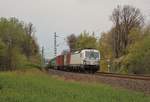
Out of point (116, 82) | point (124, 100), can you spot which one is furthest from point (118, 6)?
Result: point (124, 100)

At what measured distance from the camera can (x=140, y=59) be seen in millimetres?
58000

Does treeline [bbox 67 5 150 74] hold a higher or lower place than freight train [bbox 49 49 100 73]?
higher

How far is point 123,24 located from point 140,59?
3514 centimetres

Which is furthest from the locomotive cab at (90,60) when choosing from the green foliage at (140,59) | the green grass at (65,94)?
the green grass at (65,94)

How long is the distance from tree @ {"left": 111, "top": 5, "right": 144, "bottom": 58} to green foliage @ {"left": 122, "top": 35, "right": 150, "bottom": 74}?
26446 millimetres

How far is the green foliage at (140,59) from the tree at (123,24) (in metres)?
26.4

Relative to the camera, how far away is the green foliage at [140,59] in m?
55.1

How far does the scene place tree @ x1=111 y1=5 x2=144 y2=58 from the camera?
89625 mm

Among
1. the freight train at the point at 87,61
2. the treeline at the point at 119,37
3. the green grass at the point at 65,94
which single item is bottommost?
the green grass at the point at 65,94

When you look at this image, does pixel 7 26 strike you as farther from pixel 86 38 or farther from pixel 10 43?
pixel 86 38

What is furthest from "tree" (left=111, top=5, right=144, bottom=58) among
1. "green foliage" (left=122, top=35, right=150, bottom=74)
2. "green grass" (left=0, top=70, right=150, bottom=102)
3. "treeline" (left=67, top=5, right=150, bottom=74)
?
"green grass" (left=0, top=70, right=150, bottom=102)

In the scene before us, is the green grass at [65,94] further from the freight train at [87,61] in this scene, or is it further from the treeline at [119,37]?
the treeline at [119,37]

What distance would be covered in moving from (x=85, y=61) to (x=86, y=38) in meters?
52.1

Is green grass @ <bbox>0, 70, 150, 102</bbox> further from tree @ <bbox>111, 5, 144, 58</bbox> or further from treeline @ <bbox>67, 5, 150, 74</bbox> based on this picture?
tree @ <bbox>111, 5, 144, 58</bbox>
